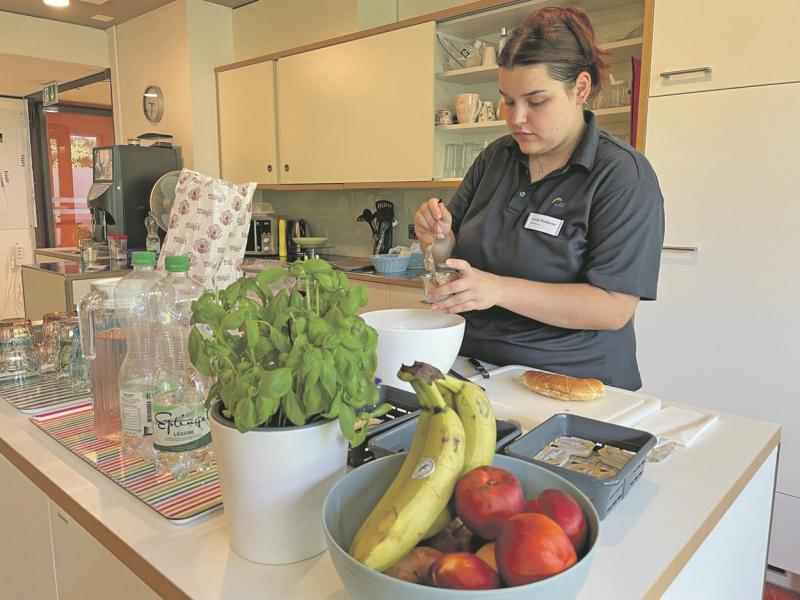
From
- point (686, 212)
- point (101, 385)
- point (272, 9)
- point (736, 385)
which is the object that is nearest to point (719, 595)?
point (101, 385)

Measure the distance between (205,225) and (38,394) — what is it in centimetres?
106

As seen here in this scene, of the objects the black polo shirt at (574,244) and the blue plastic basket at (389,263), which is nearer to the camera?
the black polo shirt at (574,244)

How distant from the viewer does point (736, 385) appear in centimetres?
206

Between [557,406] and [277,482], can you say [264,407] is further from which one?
[557,406]

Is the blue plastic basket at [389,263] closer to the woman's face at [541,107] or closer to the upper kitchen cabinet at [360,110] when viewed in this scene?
the upper kitchen cabinet at [360,110]

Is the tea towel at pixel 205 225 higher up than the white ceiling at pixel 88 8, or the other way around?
the white ceiling at pixel 88 8

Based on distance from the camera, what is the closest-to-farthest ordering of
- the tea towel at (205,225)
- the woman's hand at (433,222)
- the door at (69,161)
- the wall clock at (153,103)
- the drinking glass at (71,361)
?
the drinking glass at (71,361) → the woman's hand at (433,222) → the tea towel at (205,225) → the wall clock at (153,103) → the door at (69,161)

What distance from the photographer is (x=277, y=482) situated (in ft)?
2.04

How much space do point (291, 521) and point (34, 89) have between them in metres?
6.43

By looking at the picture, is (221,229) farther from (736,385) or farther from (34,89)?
(34,89)

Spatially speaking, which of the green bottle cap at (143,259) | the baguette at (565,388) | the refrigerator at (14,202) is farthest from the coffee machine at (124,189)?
the baguette at (565,388)

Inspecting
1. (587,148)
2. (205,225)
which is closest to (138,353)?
(587,148)

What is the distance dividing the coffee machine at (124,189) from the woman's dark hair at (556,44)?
11.0 ft

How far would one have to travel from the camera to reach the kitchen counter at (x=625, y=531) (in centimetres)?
63
